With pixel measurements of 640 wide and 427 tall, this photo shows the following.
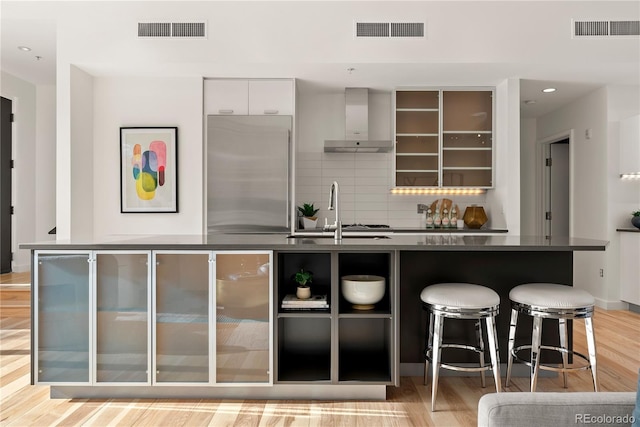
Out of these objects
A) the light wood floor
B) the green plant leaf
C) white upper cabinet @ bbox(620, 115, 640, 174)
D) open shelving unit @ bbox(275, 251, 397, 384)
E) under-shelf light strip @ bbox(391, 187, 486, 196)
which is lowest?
the light wood floor

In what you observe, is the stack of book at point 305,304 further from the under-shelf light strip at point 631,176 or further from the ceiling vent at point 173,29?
the under-shelf light strip at point 631,176

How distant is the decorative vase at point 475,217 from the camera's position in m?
4.98

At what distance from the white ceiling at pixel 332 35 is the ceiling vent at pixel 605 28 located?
5 centimetres

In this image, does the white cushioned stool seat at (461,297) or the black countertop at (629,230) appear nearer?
the white cushioned stool seat at (461,297)

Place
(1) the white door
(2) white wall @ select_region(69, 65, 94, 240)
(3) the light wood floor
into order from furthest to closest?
(1) the white door, (2) white wall @ select_region(69, 65, 94, 240), (3) the light wood floor

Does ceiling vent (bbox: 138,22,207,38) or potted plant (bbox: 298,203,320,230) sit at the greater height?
ceiling vent (bbox: 138,22,207,38)

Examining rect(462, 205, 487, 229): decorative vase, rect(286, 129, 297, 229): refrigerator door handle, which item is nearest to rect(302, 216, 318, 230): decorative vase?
rect(286, 129, 297, 229): refrigerator door handle

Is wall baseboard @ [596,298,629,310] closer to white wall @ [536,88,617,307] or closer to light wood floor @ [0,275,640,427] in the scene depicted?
white wall @ [536,88,617,307]

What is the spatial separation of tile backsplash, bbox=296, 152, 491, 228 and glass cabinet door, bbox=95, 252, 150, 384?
116 inches

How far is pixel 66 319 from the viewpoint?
2.52 metres

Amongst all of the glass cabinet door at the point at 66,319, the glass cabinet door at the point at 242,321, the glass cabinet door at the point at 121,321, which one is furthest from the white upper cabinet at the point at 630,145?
the glass cabinet door at the point at 66,319

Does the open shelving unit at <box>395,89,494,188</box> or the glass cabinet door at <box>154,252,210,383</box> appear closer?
the glass cabinet door at <box>154,252,210,383</box>

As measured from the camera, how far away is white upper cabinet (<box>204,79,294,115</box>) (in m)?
4.62

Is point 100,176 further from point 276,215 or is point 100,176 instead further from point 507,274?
point 507,274
